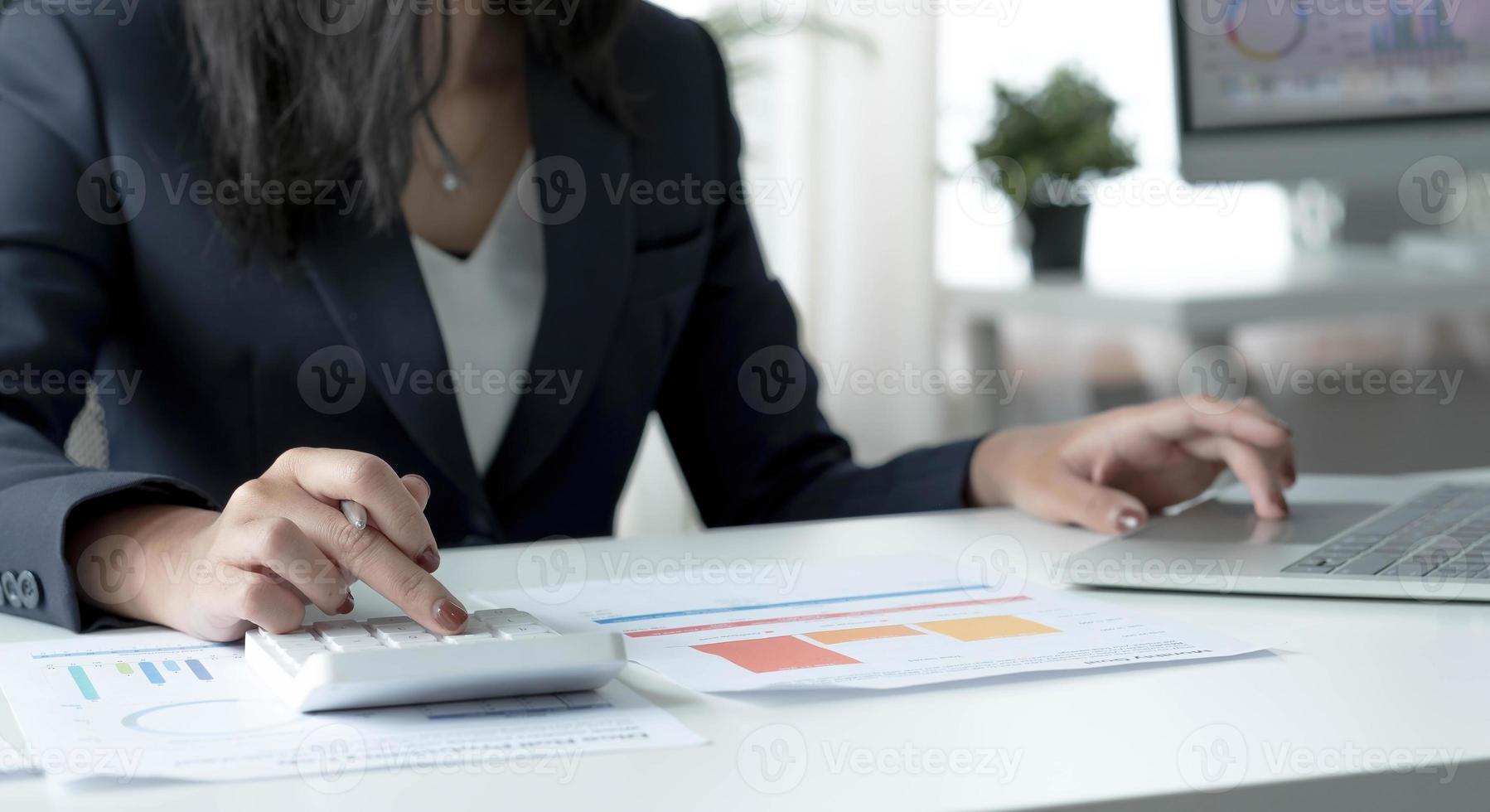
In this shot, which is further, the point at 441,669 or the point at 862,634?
the point at 862,634

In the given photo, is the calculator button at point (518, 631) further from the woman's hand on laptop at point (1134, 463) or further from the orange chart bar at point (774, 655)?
the woman's hand on laptop at point (1134, 463)

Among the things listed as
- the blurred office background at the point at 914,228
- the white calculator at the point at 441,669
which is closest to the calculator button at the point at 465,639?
the white calculator at the point at 441,669

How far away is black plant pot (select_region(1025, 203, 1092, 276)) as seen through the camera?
95.5 inches

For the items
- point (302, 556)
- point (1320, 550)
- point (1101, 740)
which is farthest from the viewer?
point (1320, 550)

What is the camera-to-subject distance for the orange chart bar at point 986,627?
569 millimetres

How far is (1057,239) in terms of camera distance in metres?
2.43

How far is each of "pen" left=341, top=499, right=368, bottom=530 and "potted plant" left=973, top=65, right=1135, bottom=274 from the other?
6.59 feet

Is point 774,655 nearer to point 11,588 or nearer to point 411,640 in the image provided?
point 411,640

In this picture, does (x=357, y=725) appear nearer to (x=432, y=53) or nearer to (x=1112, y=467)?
(x=1112, y=467)

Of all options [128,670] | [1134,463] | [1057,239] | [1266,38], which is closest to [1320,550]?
[1134,463]

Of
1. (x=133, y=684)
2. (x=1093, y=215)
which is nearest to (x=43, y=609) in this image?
(x=133, y=684)

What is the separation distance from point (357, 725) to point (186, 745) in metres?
0.05

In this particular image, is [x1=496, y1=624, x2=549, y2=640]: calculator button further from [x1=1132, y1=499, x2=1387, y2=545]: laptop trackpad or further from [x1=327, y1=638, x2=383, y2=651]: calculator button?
[x1=1132, y1=499, x2=1387, y2=545]: laptop trackpad

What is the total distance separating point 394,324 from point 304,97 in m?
0.17
